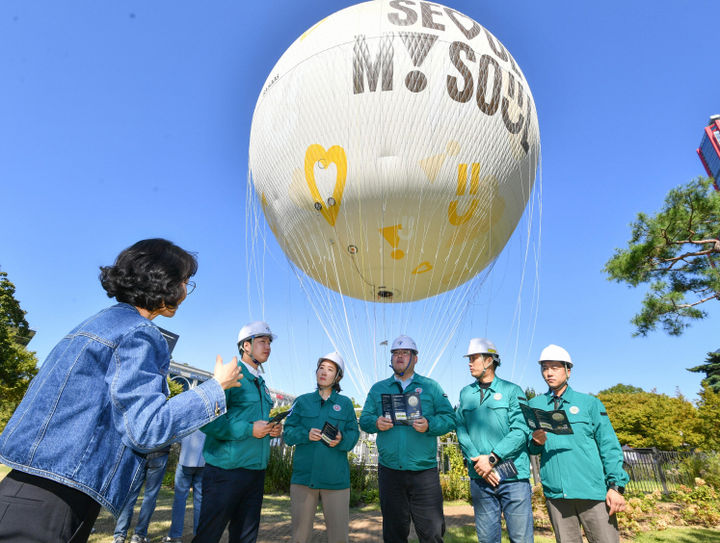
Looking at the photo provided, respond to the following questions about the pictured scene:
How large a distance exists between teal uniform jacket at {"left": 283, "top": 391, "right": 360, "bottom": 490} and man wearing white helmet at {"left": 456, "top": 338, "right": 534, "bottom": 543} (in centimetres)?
121

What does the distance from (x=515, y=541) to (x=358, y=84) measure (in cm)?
615

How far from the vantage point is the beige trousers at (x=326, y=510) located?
3.73 metres

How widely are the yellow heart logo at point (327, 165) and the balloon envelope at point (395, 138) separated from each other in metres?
0.02

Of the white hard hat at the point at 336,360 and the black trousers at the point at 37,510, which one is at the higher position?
the white hard hat at the point at 336,360

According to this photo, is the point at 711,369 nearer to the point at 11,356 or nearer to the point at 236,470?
the point at 236,470

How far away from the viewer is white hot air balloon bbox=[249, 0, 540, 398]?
611 centimetres

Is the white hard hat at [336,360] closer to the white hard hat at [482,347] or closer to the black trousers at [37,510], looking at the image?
the white hard hat at [482,347]

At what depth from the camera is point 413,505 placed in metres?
3.70

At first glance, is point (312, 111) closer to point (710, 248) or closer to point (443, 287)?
point (443, 287)

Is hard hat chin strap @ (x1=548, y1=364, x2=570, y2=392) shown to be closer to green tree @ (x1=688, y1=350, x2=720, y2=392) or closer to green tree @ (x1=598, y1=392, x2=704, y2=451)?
green tree @ (x1=598, y1=392, x2=704, y2=451)

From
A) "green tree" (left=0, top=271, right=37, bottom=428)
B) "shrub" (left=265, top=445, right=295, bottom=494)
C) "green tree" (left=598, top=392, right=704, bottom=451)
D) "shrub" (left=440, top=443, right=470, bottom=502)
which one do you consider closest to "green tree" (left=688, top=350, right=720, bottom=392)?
"green tree" (left=598, top=392, right=704, bottom=451)

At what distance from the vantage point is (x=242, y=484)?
311 cm

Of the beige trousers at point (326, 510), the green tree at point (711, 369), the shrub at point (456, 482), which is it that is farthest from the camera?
the green tree at point (711, 369)

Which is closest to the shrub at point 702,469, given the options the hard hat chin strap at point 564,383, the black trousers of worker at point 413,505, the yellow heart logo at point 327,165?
the hard hat chin strap at point 564,383
